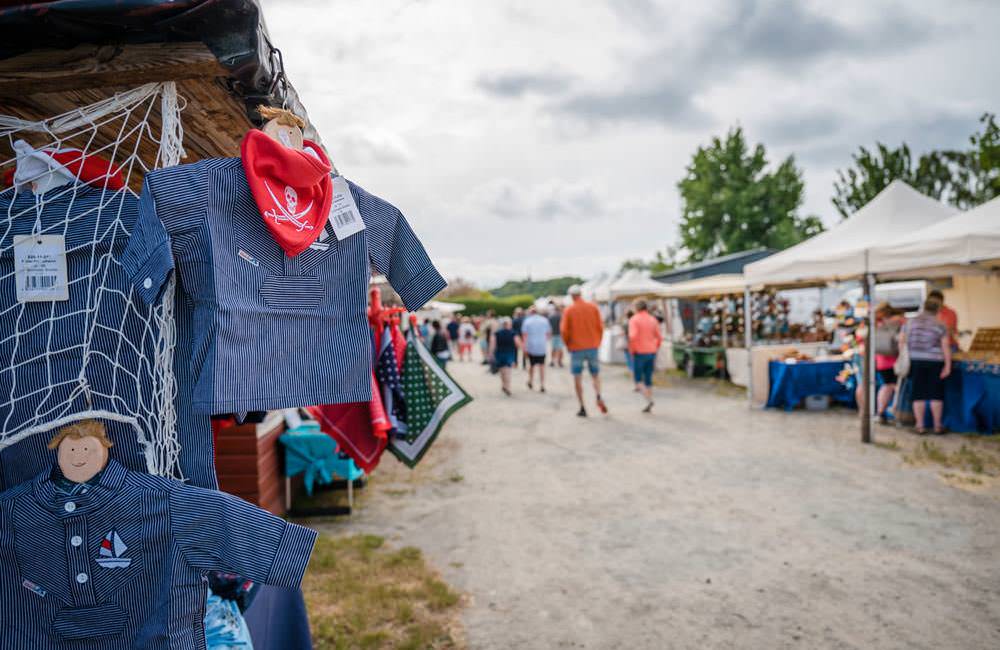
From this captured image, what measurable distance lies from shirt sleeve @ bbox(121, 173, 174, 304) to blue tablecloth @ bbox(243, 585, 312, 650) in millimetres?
1361

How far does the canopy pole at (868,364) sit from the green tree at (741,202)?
25762mm

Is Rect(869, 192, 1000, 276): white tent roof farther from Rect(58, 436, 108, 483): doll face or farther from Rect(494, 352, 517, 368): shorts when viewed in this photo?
Rect(58, 436, 108, 483): doll face

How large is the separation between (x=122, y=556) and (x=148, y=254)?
2.20ft

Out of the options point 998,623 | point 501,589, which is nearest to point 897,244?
point 998,623

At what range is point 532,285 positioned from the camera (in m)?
75.6

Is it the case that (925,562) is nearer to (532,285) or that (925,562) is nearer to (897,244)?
(897,244)

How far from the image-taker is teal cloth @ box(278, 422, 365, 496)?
4680 millimetres

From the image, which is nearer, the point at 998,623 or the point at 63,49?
the point at 63,49

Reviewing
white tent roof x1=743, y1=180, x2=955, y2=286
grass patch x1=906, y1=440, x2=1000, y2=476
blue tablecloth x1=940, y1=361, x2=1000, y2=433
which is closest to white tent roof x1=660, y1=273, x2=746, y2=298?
white tent roof x1=743, y1=180, x2=955, y2=286

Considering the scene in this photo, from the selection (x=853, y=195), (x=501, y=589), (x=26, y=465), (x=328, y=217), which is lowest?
(x=501, y=589)

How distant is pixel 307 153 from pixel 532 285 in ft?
244

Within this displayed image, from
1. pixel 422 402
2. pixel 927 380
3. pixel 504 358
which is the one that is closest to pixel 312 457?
pixel 422 402

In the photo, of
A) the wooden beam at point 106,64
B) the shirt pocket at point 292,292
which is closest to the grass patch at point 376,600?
the shirt pocket at point 292,292

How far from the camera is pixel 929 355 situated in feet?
22.0
